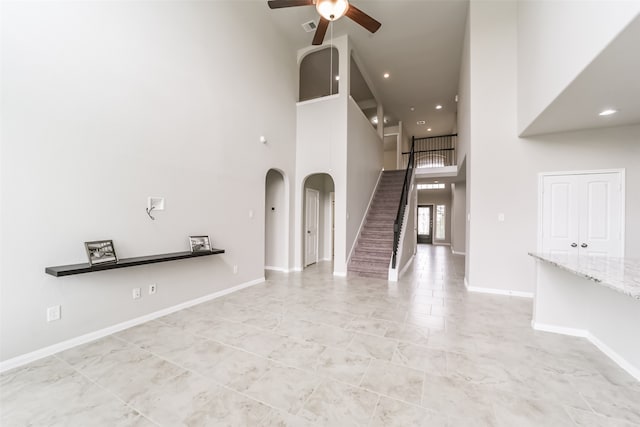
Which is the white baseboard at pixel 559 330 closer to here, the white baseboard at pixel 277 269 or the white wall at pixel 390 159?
the white baseboard at pixel 277 269

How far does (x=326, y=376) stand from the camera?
6.92 feet

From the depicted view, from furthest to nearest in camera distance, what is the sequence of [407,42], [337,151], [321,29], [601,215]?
[407,42]
[337,151]
[321,29]
[601,215]

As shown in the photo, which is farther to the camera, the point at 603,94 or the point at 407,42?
the point at 407,42

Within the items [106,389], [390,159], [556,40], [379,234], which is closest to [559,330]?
[556,40]

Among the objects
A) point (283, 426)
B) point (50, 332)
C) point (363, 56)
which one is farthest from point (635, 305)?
point (363, 56)

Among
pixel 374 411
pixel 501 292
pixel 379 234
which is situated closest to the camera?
pixel 374 411

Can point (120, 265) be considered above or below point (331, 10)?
below

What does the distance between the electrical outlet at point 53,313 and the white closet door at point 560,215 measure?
21.2ft

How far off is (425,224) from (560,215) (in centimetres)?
855

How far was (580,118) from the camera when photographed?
3.44 m

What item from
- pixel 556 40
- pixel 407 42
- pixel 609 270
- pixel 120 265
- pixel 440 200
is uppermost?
pixel 407 42

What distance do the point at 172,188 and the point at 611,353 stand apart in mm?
5173

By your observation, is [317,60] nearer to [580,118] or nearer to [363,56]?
[363,56]

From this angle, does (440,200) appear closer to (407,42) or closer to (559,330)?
(407,42)
